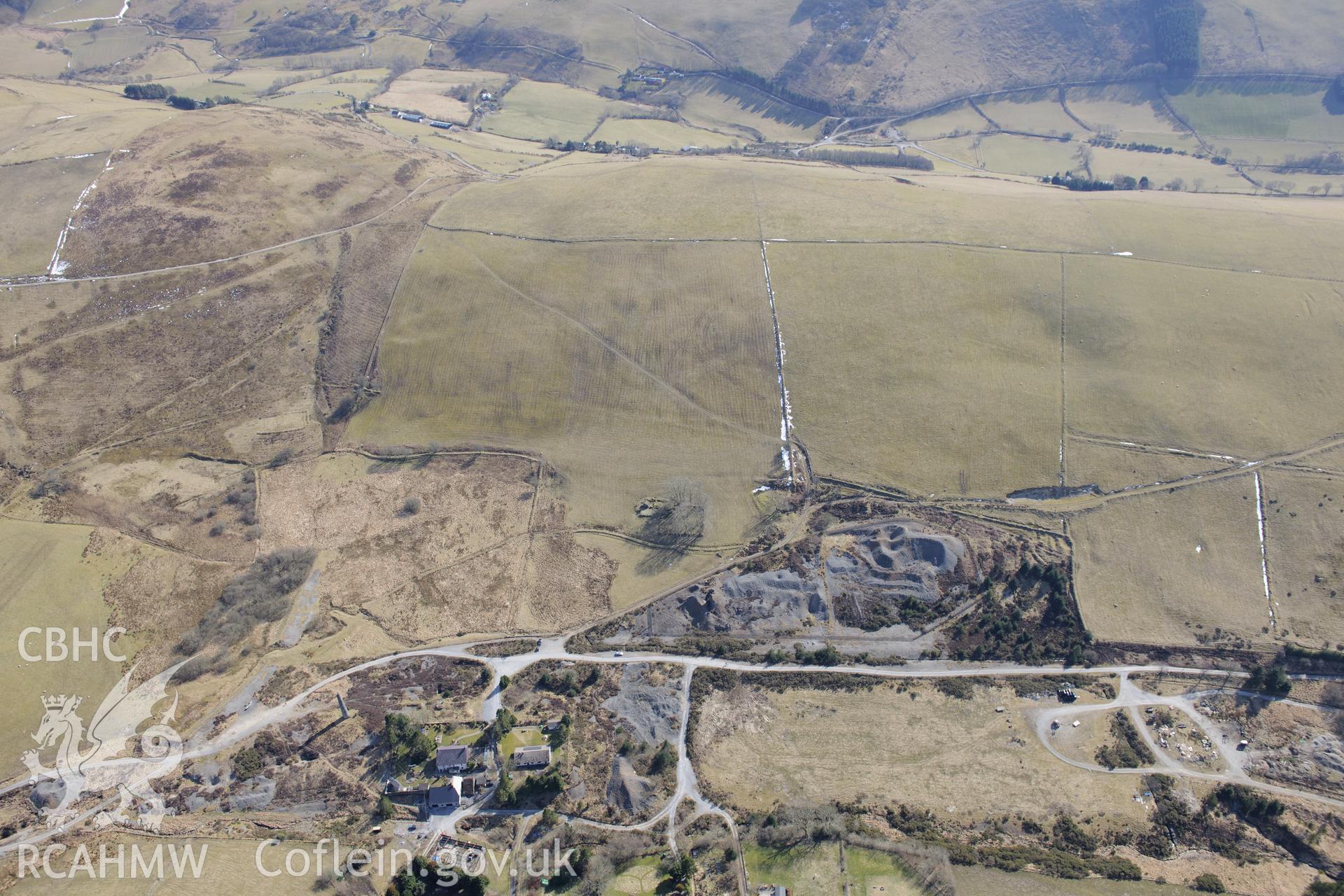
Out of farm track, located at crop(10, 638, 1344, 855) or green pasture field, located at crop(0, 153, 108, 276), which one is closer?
farm track, located at crop(10, 638, 1344, 855)

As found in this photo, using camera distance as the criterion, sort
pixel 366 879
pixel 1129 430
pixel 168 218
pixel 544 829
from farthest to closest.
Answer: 1. pixel 168 218
2. pixel 1129 430
3. pixel 544 829
4. pixel 366 879

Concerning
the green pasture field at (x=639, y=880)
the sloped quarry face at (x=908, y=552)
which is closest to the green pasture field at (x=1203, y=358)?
the sloped quarry face at (x=908, y=552)

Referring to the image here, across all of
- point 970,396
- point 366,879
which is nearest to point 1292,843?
point 970,396

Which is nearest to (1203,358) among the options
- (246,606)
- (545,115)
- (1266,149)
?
(246,606)

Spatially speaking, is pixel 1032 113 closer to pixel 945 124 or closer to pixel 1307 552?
pixel 945 124

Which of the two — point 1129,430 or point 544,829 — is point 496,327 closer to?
point 544,829

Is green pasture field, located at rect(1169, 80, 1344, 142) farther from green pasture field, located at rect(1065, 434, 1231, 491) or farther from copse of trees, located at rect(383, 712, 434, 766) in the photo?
copse of trees, located at rect(383, 712, 434, 766)

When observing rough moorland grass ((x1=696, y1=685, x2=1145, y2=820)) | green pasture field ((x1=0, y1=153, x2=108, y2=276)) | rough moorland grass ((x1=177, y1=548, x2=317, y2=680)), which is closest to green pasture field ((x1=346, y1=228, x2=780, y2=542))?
rough moorland grass ((x1=177, y1=548, x2=317, y2=680))
